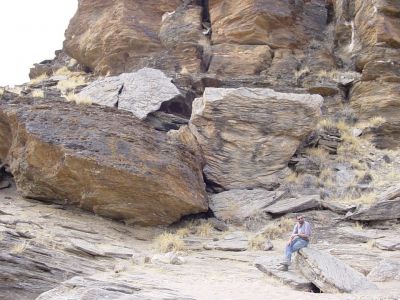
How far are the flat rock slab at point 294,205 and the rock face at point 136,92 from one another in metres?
6.04

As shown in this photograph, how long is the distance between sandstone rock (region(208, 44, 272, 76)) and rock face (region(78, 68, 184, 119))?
2.91 metres

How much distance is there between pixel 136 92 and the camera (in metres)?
19.2

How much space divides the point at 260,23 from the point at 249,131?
7.72 m

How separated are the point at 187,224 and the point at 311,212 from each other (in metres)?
3.73

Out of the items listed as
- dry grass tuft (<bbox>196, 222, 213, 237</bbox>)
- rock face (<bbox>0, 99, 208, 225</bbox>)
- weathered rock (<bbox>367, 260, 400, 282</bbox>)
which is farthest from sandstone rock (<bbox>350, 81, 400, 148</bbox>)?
weathered rock (<bbox>367, 260, 400, 282</bbox>)

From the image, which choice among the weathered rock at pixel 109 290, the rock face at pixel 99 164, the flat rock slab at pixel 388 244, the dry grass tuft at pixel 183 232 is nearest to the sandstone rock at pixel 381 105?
the flat rock slab at pixel 388 244

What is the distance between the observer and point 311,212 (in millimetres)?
14695

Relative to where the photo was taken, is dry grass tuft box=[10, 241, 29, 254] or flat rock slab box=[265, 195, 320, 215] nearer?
dry grass tuft box=[10, 241, 29, 254]

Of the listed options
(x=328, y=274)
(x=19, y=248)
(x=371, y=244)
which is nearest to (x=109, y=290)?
(x=19, y=248)

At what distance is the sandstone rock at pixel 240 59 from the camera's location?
22.1 m

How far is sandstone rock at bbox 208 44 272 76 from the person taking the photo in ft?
72.5

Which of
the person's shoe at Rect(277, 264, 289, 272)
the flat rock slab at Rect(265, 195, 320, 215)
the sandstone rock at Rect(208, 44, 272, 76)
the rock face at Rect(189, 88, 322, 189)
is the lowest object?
the person's shoe at Rect(277, 264, 289, 272)

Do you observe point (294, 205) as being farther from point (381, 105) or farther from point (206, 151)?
point (381, 105)

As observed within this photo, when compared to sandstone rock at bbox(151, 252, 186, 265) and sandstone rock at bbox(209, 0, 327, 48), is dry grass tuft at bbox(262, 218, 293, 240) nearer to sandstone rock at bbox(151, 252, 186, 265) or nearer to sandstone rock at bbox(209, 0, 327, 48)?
sandstone rock at bbox(151, 252, 186, 265)
